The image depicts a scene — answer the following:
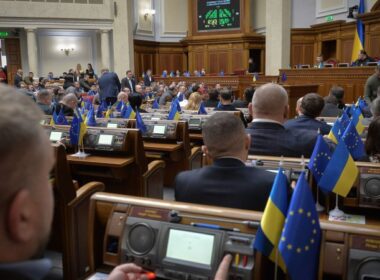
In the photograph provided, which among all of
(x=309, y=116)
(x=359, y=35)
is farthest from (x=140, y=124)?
(x=359, y=35)

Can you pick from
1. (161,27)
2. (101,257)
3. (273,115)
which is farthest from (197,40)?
(101,257)

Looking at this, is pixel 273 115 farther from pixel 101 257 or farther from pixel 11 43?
pixel 11 43

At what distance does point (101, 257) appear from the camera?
198 cm

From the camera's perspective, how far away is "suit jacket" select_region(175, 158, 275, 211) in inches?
71.7

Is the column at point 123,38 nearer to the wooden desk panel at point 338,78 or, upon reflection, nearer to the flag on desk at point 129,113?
the wooden desk panel at point 338,78

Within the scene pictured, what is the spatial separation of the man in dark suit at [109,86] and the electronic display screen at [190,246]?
875cm

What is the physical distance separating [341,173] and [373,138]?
583mm

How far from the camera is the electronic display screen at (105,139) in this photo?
4162mm

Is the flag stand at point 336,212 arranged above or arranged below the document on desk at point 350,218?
above

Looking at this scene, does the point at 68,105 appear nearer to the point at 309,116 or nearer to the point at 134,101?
the point at 134,101

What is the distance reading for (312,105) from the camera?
3721 millimetres

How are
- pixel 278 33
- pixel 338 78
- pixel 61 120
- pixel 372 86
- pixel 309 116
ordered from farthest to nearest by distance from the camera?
pixel 278 33 < pixel 338 78 < pixel 372 86 < pixel 61 120 < pixel 309 116

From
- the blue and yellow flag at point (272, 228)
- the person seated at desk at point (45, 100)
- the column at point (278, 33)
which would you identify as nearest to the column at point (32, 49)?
the column at point (278, 33)

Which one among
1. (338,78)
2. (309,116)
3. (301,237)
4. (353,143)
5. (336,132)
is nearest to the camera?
(301,237)
